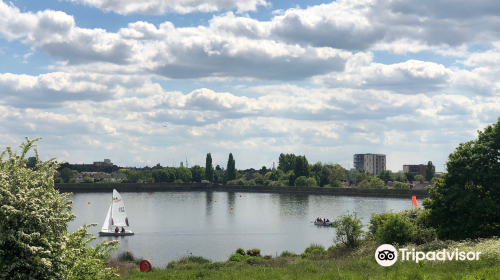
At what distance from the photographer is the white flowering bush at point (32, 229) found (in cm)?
1270

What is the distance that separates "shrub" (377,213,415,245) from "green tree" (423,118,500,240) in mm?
1904

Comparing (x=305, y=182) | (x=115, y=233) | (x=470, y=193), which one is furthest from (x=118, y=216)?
(x=305, y=182)

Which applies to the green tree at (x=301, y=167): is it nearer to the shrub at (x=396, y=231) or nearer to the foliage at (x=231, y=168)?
the foliage at (x=231, y=168)

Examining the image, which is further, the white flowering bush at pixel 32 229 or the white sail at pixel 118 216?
the white sail at pixel 118 216

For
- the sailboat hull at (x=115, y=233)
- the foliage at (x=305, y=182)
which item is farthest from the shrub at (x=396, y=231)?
the foliage at (x=305, y=182)

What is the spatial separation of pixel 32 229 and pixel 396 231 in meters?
27.5

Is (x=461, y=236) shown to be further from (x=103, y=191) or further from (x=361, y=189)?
(x=103, y=191)

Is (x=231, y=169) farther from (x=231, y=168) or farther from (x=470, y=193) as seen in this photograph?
(x=470, y=193)

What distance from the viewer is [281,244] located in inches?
2185

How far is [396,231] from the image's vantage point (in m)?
33.7

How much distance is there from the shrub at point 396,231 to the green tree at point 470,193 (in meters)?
1.90

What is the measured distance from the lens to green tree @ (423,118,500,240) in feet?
103

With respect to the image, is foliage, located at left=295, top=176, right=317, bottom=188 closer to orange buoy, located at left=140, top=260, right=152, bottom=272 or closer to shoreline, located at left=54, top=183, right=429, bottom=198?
shoreline, located at left=54, top=183, right=429, bottom=198

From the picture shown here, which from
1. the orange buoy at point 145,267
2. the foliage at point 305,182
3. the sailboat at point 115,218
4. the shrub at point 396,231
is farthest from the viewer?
the foliage at point 305,182
